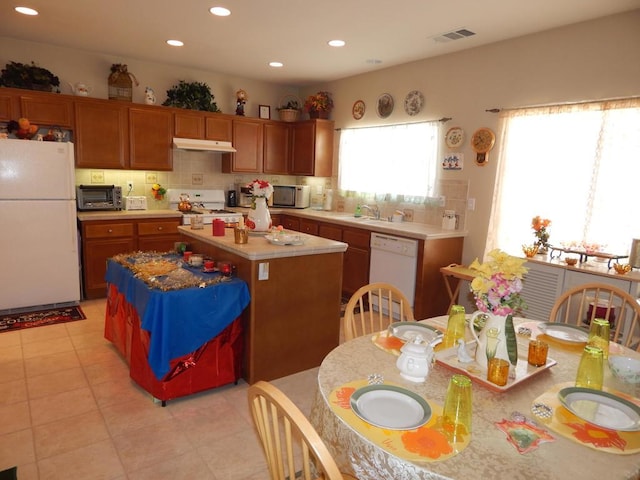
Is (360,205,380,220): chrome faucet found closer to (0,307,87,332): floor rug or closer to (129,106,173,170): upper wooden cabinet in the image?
(129,106,173,170): upper wooden cabinet

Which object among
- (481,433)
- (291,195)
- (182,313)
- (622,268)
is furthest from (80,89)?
(622,268)

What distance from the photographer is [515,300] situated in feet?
4.69

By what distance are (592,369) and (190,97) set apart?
16.0ft

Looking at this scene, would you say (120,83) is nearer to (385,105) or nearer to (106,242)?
(106,242)

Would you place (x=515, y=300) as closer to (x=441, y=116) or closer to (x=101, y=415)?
(x=101, y=415)

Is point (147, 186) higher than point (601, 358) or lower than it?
higher

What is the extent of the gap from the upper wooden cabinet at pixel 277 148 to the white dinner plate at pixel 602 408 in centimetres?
486

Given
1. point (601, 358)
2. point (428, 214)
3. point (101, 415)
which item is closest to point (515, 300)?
point (601, 358)

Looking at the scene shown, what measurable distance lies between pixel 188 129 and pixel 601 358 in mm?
4724

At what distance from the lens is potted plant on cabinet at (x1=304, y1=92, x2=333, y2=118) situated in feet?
18.0

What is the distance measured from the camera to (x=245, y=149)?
5.49 m

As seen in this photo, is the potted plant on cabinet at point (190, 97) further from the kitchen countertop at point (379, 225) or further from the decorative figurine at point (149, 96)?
the kitchen countertop at point (379, 225)

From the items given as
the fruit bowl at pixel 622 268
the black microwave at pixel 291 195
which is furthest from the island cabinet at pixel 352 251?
the fruit bowl at pixel 622 268

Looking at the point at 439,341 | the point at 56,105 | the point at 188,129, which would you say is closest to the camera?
the point at 439,341
